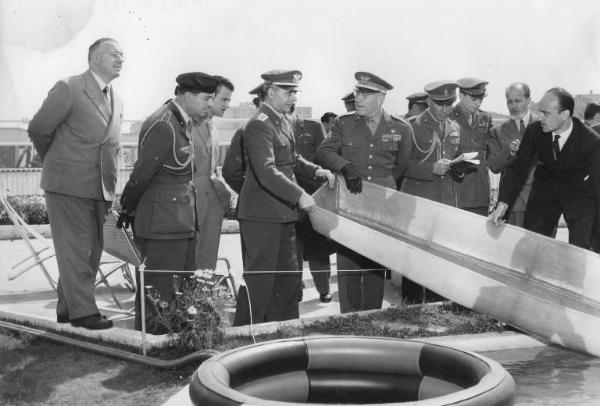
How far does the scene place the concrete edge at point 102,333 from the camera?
20.0ft

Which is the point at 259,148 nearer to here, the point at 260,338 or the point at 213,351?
the point at 260,338

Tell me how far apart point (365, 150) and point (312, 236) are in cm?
97

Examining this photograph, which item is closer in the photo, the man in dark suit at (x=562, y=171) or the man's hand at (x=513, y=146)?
the man in dark suit at (x=562, y=171)

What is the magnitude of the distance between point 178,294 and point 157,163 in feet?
3.46

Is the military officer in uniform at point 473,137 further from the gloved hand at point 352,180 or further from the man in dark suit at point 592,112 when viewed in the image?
the man in dark suit at point 592,112

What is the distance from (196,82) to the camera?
6.73 meters

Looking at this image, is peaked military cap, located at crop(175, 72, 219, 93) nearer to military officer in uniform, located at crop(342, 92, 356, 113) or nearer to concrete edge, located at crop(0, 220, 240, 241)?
military officer in uniform, located at crop(342, 92, 356, 113)

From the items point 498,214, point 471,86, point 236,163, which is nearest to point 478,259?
point 498,214

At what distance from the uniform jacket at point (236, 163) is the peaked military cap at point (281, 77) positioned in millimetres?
536

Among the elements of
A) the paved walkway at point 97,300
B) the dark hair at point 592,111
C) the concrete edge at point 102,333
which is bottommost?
the paved walkway at point 97,300

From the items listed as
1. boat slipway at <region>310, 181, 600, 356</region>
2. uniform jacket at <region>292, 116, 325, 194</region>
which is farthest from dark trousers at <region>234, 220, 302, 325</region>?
uniform jacket at <region>292, 116, 325, 194</region>

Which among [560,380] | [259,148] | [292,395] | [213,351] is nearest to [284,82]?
[259,148]

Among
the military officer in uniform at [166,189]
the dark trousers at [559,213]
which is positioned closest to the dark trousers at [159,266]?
the military officer in uniform at [166,189]

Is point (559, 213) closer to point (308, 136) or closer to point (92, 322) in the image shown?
point (308, 136)
